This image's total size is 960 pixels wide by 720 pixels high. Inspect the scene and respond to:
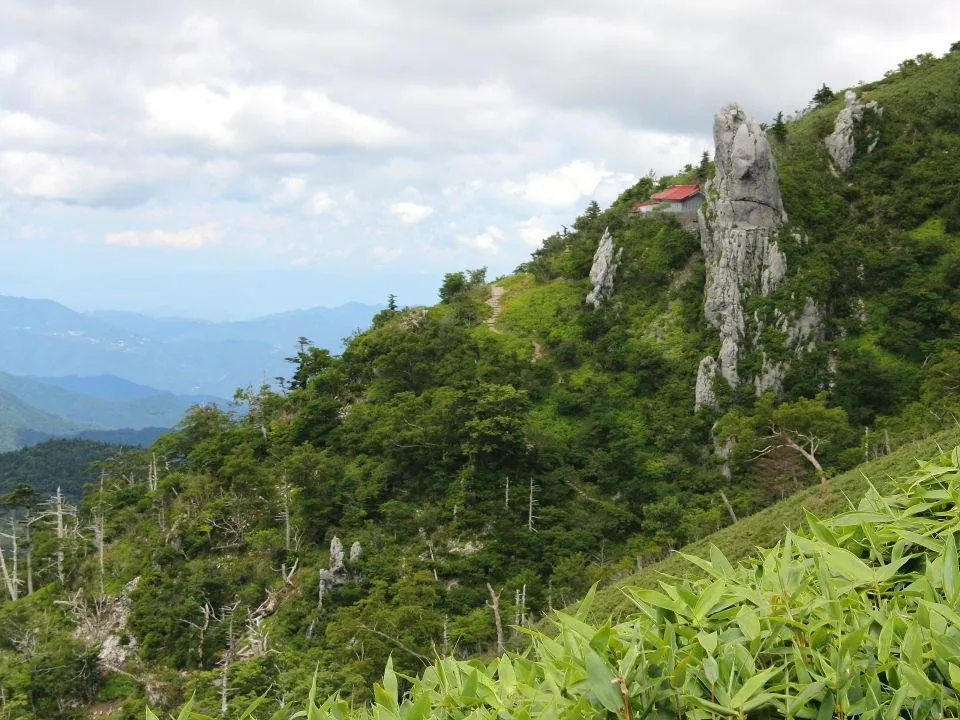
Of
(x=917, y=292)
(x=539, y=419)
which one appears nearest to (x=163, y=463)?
(x=539, y=419)

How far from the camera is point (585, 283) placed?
33062mm

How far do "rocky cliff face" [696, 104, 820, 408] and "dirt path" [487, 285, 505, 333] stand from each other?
31.1ft

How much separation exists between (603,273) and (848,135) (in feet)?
40.6

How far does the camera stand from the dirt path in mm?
33375

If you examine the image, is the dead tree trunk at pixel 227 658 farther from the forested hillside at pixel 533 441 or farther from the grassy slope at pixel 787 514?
the grassy slope at pixel 787 514

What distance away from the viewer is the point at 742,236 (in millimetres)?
27578

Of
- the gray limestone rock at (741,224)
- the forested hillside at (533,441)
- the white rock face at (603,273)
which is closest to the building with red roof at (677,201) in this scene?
the forested hillside at (533,441)

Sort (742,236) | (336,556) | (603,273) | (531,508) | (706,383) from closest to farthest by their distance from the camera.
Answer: (336,556) < (531,508) < (706,383) < (742,236) < (603,273)

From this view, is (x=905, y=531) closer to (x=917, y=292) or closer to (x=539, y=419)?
(x=539, y=419)

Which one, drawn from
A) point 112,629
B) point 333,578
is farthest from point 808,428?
point 112,629

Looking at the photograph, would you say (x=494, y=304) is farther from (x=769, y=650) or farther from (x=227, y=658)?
(x=769, y=650)

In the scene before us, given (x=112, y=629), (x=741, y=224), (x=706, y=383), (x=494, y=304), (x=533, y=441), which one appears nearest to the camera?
(x=533, y=441)

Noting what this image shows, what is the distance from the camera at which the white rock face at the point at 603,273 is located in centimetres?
3133

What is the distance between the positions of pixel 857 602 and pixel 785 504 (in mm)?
16582
